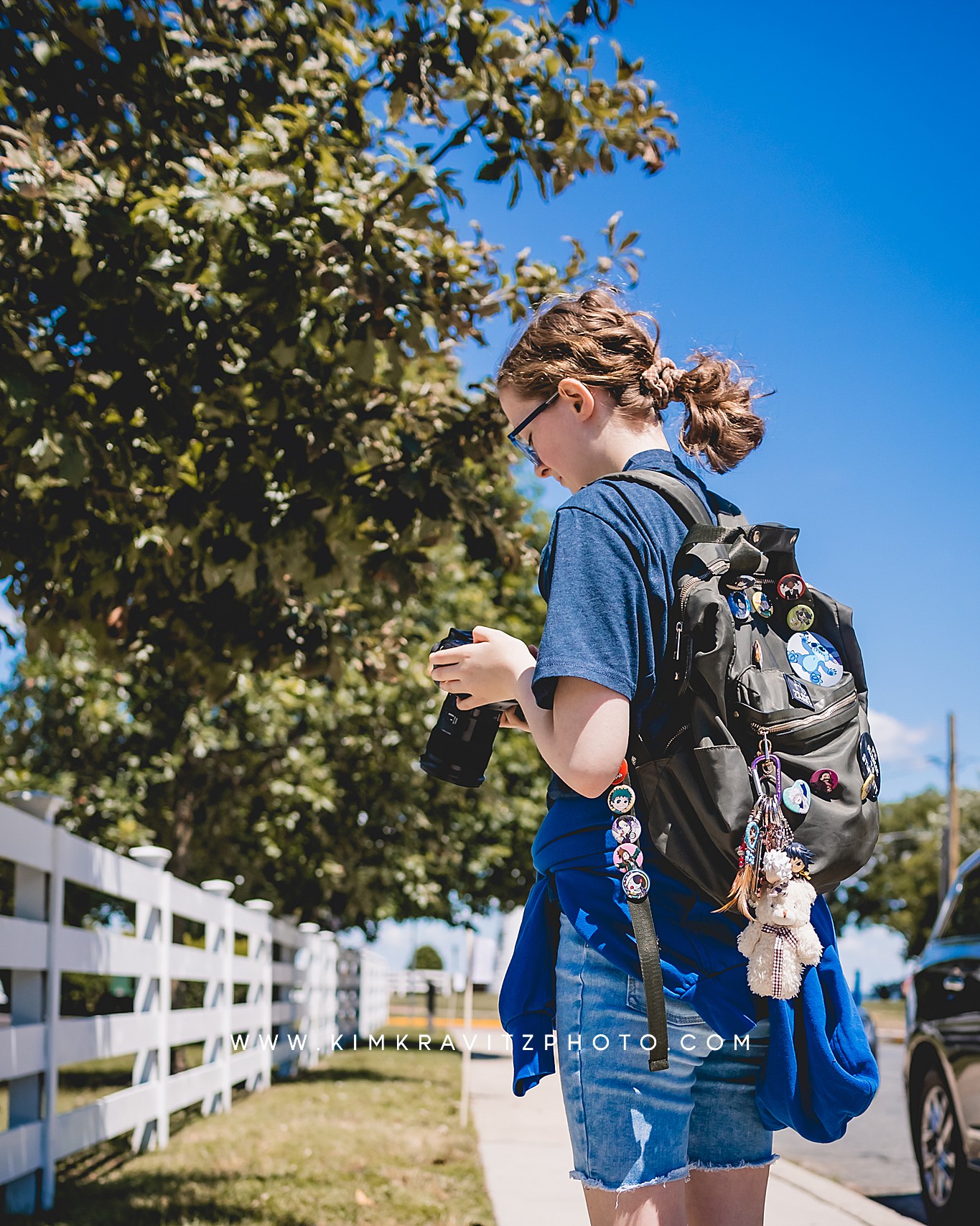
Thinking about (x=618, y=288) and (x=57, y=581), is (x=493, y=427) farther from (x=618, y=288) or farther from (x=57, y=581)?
(x=618, y=288)

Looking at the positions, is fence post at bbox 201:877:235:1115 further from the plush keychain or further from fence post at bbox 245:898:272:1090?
the plush keychain

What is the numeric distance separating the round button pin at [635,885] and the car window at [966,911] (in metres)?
4.68

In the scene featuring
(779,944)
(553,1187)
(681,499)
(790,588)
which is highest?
(681,499)

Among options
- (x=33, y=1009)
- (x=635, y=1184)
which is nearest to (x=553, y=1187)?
(x=33, y=1009)

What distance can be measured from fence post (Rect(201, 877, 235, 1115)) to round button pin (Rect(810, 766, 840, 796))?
276 inches

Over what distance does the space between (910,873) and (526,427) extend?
196 ft

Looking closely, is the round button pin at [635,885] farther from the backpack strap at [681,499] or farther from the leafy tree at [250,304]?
the leafy tree at [250,304]

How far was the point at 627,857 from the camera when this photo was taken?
61.0 inches

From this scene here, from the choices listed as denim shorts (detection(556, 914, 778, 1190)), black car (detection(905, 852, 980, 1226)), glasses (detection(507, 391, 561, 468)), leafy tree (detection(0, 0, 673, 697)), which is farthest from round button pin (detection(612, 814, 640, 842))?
black car (detection(905, 852, 980, 1226))

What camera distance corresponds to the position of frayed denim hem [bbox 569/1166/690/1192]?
1.47 meters

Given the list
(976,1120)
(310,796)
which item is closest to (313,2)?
(976,1120)

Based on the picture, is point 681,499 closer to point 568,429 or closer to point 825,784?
point 568,429

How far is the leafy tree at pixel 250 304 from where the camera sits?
3.68 m

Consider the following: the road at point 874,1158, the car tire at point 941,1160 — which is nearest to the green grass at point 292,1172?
the road at point 874,1158
